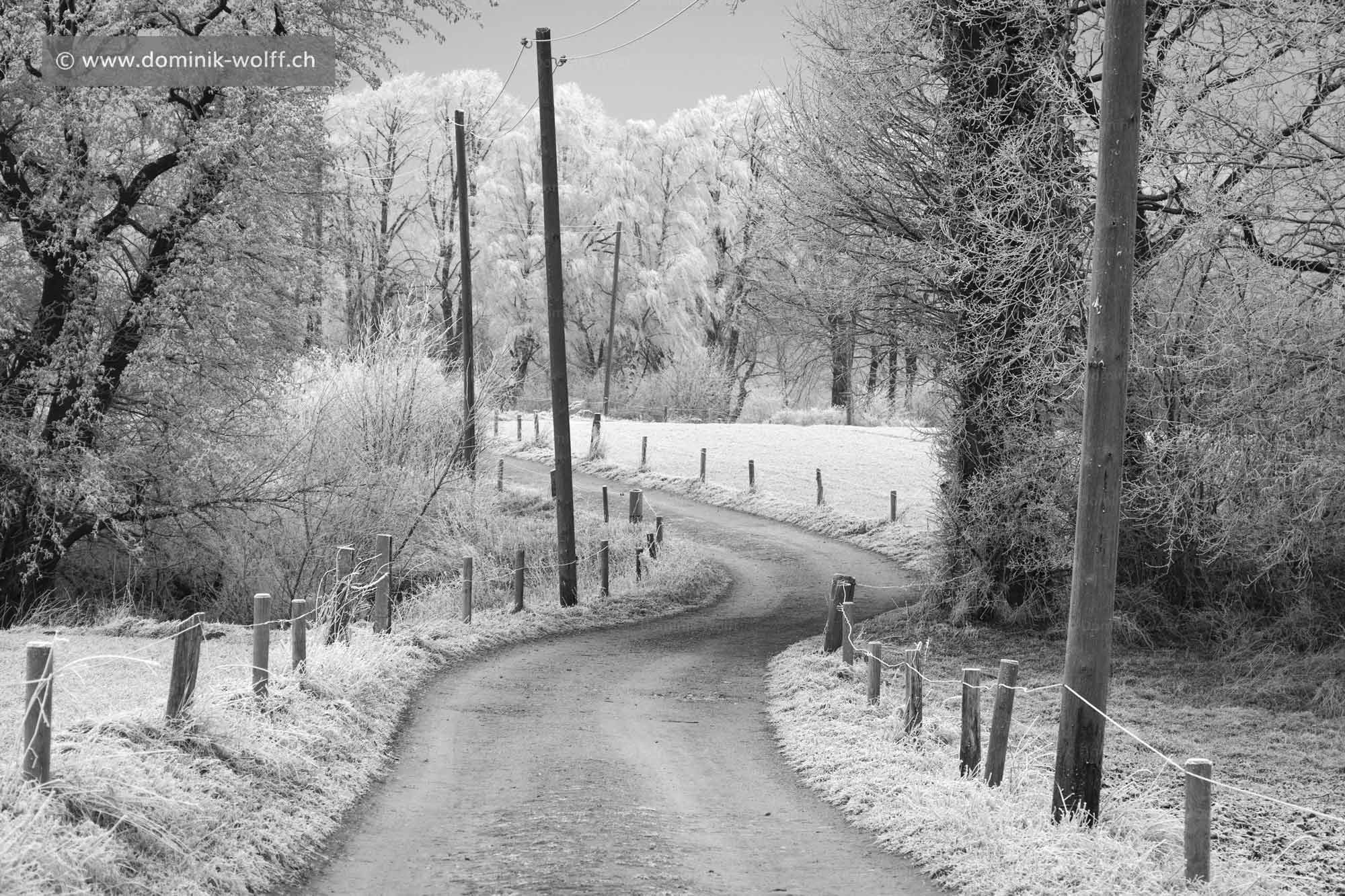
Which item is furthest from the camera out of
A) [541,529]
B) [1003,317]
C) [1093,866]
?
[541,529]

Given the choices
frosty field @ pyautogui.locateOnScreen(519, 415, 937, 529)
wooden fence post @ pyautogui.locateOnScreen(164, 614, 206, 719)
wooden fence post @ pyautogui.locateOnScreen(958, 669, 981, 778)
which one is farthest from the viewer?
frosty field @ pyautogui.locateOnScreen(519, 415, 937, 529)

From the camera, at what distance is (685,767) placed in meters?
9.73

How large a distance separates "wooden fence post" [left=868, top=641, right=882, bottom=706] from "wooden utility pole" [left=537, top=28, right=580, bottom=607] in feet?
23.8

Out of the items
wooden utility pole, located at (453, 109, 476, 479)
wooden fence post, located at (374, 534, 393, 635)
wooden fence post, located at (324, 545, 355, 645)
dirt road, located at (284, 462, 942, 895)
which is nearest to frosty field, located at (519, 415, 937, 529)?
wooden utility pole, located at (453, 109, 476, 479)

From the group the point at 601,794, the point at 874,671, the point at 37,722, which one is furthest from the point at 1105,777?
the point at 37,722

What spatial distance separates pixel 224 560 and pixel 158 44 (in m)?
7.57

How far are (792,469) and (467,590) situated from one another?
19.3 meters

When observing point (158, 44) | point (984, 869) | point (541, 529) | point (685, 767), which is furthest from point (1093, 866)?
point (541, 529)

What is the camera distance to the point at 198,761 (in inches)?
290

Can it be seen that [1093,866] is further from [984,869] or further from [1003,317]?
[1003,317]

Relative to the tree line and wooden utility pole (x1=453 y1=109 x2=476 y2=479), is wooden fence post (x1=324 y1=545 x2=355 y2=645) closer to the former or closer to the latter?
the tree line

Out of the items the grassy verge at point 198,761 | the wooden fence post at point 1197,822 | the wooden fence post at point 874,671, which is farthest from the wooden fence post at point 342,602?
the wooden fence post at point 1197,822

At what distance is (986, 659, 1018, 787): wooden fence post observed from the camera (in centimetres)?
805

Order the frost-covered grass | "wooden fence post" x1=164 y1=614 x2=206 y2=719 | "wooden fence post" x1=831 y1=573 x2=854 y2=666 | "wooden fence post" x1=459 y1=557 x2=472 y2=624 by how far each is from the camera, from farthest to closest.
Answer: the frost-covered grass → "wooden fence post" x1=459 y1=557 x2=472 y2=624 → "wooden fence post" x1=831 y1=573 x2=854 y2=666 → "wooden fence post" x1=164 y1=614 x2=206 y2=719
